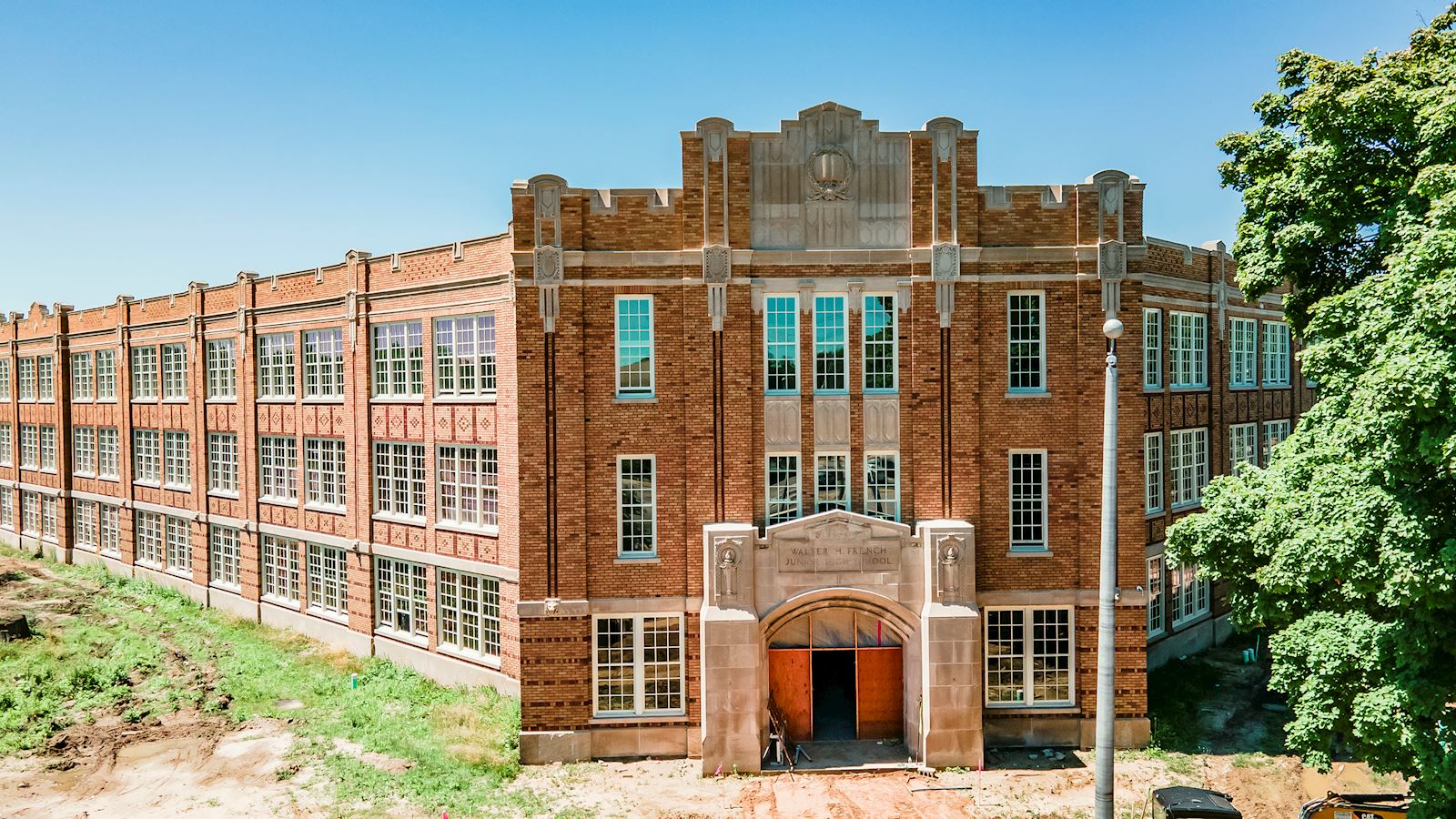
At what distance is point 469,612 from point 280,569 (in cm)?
1007

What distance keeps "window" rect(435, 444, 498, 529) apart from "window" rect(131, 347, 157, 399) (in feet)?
62.7

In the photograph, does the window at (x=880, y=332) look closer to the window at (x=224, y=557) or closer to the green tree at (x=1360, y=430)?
the green tree at (x=1360, y=430)

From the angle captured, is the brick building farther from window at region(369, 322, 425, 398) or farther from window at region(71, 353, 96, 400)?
window at region(71, 353, 96, 400)

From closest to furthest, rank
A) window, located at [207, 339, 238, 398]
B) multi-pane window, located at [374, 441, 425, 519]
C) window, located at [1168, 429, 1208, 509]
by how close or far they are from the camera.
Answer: multi-pane window, located at [374, 441, 425, 519] → window, located at [1168, 429, 1208, 509] → window, located at [207, 339, 238, 398]

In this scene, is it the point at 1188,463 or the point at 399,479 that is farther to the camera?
Answer: the point at 1188,463

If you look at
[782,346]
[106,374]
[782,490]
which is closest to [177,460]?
[106,374]

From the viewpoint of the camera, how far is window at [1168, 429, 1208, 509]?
934 inches

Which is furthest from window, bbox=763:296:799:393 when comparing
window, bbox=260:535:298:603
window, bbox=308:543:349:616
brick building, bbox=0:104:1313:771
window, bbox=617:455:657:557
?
window, bbox=260:535:298:603

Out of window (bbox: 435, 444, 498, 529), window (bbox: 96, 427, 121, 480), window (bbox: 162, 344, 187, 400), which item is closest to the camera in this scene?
window (bbox: 435, 444, 498, 529)

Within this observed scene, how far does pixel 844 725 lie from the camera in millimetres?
18734

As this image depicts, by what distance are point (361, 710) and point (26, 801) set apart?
21.3ft

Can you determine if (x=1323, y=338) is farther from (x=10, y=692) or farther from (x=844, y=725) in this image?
(x=10, y=692)

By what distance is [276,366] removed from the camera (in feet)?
88.3

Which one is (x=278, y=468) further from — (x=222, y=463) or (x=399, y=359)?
(x=399, y=359)
